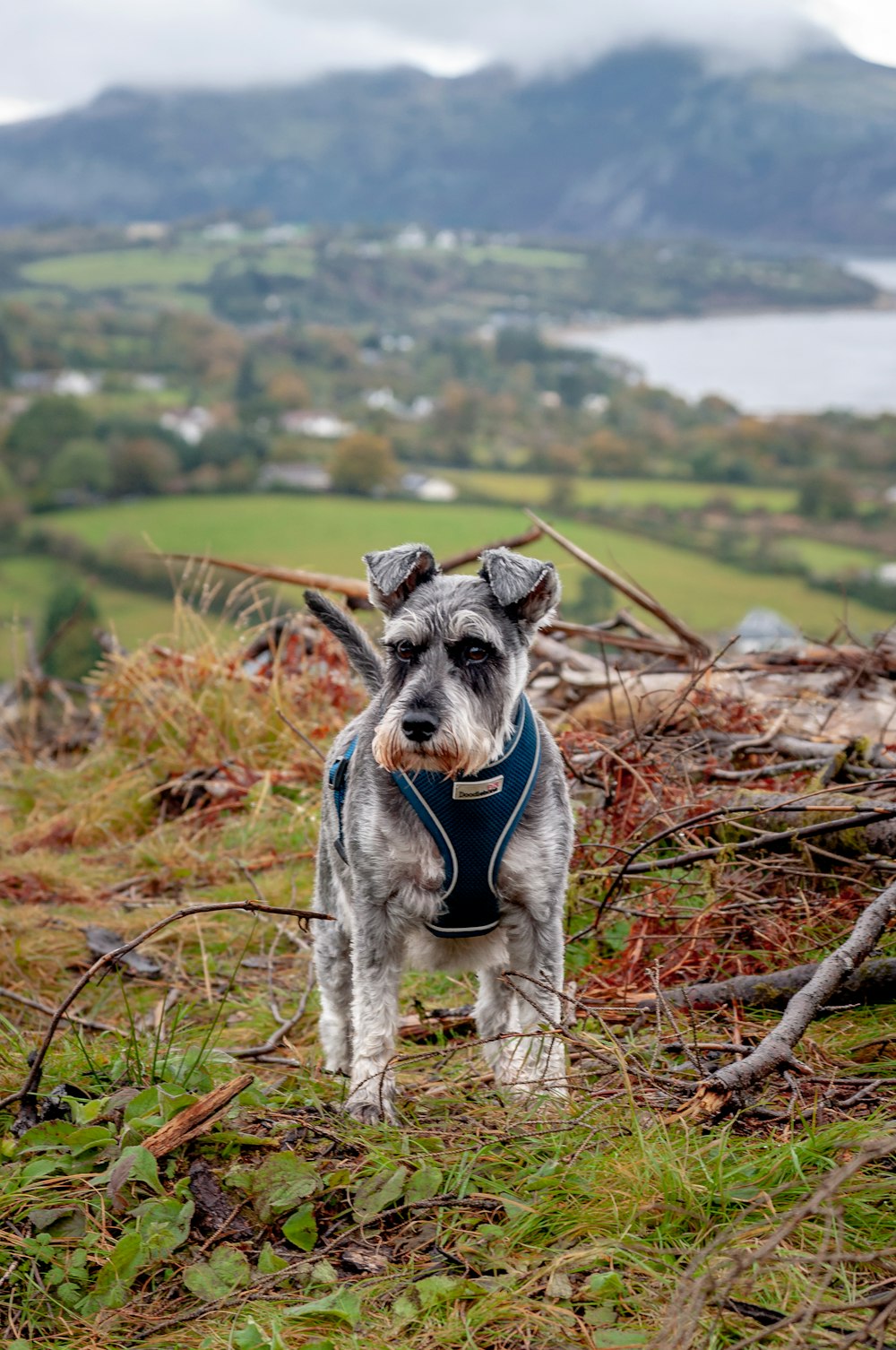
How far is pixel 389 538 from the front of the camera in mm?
37625

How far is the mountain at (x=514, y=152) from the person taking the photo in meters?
78.2

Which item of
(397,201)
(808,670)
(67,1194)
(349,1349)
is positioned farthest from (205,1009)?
(397,201)

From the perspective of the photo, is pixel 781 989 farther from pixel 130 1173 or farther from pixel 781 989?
pixel 130 1173

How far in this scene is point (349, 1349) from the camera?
3.03m

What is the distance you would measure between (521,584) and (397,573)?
0.51m

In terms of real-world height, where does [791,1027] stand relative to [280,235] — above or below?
below

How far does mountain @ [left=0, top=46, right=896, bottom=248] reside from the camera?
78250 millimetres

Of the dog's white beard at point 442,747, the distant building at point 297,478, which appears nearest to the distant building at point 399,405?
the distant building at point 297,478

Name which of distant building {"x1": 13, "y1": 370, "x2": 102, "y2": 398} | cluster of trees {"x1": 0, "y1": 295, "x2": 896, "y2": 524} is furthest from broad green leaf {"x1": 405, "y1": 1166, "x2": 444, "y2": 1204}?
distant building {"x1": 13, "y1": 370, "x2": 102, "y2": 398}

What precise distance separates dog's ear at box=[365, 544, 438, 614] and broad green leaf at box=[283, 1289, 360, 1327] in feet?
8.36

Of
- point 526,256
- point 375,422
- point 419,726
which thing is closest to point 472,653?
point 419,726

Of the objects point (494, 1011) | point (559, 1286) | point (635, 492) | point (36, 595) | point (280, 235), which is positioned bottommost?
point (36, 595)

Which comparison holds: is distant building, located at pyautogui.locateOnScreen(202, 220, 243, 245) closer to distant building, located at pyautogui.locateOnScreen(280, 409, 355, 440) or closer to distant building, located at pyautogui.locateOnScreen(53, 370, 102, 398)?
distant building, located at pyautogui.locateOnScreen(53, 370, 102, 398)

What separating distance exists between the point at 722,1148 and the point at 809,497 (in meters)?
39.8
